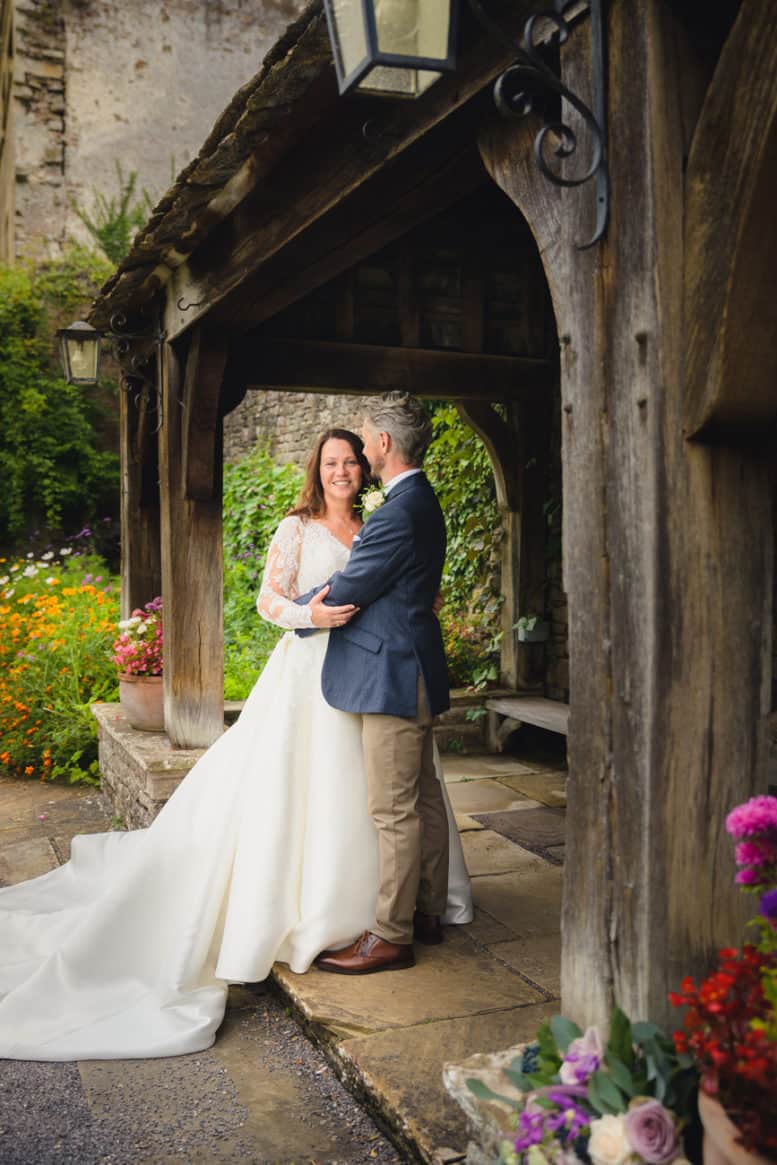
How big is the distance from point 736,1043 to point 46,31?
14.3 m

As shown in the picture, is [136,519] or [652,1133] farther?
[136,519]

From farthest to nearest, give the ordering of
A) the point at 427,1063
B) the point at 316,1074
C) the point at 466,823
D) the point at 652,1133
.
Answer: the point at 466,823 → the point at 316,1074 → the point at 427,1063 → the point at 652,1133

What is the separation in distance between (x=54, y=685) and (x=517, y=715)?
332cm

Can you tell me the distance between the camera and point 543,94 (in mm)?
2383

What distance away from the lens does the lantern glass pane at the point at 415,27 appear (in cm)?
201

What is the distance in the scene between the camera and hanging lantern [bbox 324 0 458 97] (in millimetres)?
1994

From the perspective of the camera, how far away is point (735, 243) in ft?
5.92

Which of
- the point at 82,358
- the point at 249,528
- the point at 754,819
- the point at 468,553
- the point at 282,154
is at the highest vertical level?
the point at 282,154

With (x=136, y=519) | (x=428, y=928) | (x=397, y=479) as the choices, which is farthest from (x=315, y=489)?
(x=136, y=519)

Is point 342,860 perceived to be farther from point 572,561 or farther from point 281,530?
point 572,561

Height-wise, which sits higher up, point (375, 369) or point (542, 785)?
point (375, 369)

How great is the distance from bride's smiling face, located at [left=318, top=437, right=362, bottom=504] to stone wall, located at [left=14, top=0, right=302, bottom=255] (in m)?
10.4

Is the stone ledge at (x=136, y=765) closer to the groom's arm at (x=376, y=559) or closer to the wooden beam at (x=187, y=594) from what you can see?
the wooden beam at (x=187, y=594)

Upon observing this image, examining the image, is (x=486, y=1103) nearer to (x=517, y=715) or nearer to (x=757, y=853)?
(x=757, y=853)
